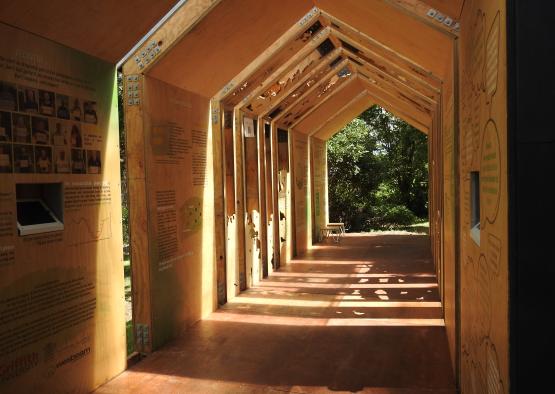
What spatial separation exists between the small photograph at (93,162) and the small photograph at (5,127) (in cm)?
81

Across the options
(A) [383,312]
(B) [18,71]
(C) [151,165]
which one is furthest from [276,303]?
(B) [18,71]

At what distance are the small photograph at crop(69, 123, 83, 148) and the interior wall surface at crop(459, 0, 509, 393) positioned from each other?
112 inches

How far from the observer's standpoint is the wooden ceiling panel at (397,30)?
14.2ft

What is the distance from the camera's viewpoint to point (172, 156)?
5590mm

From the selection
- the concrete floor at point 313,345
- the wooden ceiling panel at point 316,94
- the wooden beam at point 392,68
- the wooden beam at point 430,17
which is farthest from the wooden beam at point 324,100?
the wooden beam at point 430,17

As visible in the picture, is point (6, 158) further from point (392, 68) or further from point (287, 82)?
point (287, 82)

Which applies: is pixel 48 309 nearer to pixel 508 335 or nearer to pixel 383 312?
pixel 508 335

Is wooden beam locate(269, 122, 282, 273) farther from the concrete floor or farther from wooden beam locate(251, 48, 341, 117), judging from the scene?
the concrete floor

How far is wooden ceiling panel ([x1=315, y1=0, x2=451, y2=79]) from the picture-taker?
4332 mm

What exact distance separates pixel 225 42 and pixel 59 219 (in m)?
2.90

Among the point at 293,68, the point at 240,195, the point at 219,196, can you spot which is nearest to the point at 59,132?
the point at 219,196

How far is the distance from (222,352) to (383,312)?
2.51 metres

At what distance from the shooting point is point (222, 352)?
525 cm

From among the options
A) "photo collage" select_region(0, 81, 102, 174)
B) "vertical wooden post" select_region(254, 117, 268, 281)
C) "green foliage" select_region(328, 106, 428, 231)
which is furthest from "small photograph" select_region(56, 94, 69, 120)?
"green foliage" select_region(328, 106, 428, 231)
